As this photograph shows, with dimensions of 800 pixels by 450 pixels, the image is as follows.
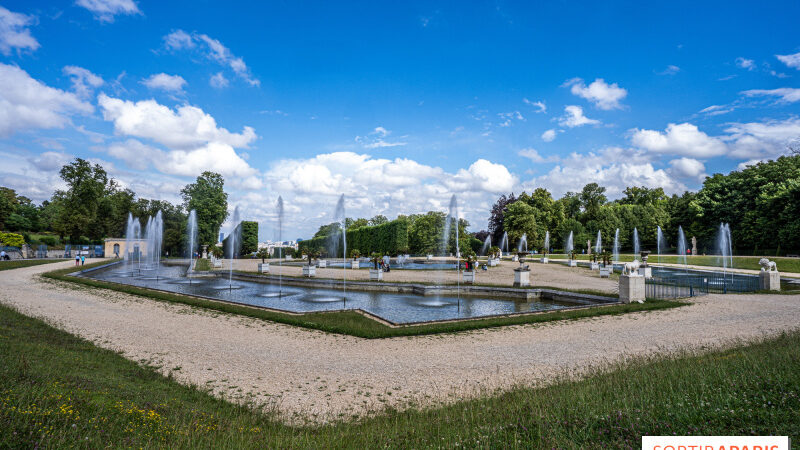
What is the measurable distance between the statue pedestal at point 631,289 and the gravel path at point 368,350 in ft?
4.78

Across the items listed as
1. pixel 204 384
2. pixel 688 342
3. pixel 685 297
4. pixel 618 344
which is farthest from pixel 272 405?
pixel 685 297

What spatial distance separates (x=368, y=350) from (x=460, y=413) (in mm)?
4556

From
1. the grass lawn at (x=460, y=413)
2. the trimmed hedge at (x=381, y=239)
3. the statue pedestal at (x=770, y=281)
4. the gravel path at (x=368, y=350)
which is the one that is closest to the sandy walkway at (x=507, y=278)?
the statue pedestal at (x=770, y=281)

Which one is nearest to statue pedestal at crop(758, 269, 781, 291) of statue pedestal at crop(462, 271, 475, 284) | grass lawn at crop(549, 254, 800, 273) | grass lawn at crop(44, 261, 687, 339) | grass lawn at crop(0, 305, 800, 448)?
grass lawn at crop(44, 261, 687, 339)

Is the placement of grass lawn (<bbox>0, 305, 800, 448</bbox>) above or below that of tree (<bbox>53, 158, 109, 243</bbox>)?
below

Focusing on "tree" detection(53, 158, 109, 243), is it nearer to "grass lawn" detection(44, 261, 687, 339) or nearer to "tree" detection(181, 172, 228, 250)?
"tree" detection(181, 172, 228, 250)

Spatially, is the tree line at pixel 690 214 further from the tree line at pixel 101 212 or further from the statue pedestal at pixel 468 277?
the tree line at pixel 101 212

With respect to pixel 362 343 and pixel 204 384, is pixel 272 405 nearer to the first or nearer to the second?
pixel 204 384

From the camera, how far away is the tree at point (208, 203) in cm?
5972

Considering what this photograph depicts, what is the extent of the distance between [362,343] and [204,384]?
3.98 meters

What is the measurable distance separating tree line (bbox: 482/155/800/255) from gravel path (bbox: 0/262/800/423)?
39.0 m

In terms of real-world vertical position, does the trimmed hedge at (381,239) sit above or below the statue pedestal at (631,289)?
above

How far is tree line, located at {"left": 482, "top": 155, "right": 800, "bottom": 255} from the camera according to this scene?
4372 cm

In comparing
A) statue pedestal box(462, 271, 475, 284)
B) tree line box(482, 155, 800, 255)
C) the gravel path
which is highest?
tree line box(482, 155, 800, 255)
